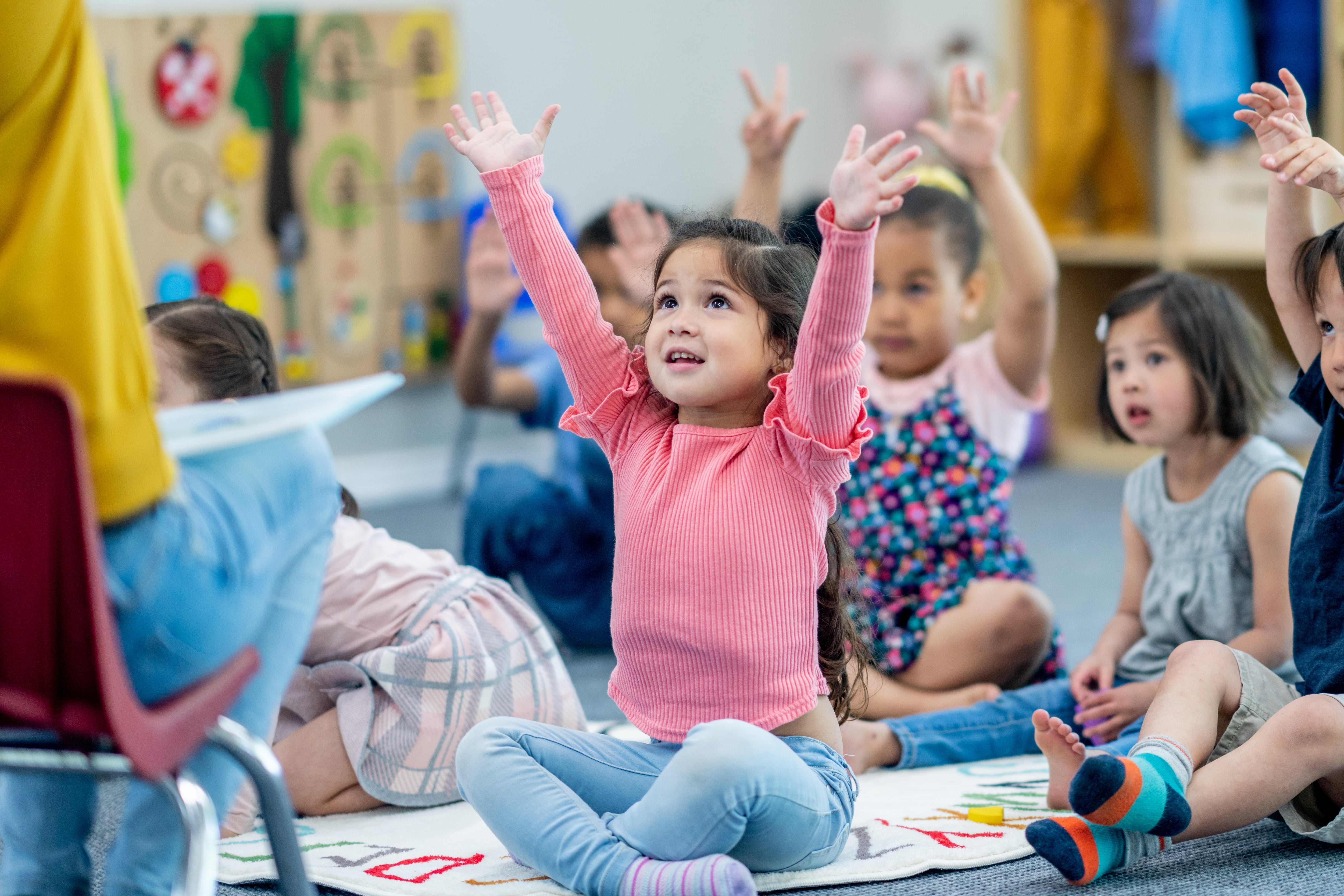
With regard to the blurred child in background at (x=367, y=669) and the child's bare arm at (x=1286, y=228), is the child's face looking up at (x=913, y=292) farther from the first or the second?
the blurred child in background at (x=367, y=669)

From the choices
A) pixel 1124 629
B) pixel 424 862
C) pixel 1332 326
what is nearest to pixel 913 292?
pixel 1124 629

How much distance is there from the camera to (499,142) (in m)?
1.14

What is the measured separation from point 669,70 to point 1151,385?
7.78 ft

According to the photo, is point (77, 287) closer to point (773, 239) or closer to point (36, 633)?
point (36, 633)

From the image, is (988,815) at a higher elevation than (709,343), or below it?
below

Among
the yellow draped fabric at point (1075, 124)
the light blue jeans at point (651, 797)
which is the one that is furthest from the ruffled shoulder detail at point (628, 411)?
the yellow draped fabric at point (1075, 124)

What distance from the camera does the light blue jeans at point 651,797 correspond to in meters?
0.99

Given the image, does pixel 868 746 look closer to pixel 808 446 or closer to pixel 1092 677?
pixel 1092 677

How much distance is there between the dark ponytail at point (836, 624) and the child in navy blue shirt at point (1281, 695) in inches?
8.3

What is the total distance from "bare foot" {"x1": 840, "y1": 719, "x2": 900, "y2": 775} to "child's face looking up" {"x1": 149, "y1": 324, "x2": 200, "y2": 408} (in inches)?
28.1

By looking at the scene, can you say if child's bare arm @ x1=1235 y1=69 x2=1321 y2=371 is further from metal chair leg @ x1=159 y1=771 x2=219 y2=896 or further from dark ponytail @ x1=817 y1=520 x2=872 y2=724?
metal chair leg @ x1=159 y1=771 x2=219 y2=896


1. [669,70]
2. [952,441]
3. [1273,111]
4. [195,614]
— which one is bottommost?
[952,441]

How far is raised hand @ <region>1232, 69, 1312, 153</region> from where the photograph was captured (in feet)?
3.76

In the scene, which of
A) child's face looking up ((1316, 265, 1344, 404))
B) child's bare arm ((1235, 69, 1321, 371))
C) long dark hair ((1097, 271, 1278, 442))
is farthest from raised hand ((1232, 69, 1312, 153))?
long dark hair ((1097, 271, 1278, 442))
